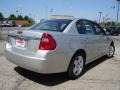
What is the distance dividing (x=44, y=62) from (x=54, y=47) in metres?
0.40

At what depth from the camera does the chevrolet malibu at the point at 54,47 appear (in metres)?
4.49

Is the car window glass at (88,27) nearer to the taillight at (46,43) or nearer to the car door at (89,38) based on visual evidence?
the car door at (89,38)

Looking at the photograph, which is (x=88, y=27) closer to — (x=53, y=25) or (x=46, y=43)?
(x=53, y=25)

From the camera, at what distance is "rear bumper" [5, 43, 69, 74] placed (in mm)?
4426

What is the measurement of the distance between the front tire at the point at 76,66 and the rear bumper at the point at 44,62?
0.87 ft

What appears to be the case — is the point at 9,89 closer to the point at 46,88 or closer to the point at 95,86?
the point at 46,88

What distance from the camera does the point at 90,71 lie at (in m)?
6.29

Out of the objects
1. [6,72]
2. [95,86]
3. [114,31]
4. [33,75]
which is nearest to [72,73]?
[95,86]

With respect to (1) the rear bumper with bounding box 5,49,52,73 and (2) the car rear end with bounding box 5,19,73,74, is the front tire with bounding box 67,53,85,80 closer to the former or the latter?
(2) the car rear end with bounding box 5,19,73,74

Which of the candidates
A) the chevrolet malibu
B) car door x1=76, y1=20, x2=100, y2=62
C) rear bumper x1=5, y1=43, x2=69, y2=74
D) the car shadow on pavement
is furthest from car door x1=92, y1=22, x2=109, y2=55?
rear bumper x1=5, y1=43, x2=69, y2=74

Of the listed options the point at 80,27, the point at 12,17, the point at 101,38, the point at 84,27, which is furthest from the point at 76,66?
the point at 12,17

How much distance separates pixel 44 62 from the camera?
439 centimetres

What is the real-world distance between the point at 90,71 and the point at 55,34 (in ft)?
7.25

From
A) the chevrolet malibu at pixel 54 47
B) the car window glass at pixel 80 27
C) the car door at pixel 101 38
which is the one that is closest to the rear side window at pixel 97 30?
the car door at pixel 101 38
